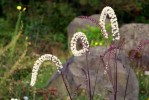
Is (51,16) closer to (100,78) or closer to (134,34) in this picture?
(134,34)

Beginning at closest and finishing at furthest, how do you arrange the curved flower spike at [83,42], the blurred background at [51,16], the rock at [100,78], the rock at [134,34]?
the curved flower spike at [83,42]
the rock at [100,78]
the rock at [134,34]
the blurred background at [51,16]

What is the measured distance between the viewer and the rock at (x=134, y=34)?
10562 mm

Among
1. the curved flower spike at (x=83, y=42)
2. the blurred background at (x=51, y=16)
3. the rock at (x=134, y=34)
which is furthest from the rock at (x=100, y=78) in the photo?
the blurred background at (x=51, y=16)

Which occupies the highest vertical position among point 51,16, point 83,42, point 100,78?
point 51,16

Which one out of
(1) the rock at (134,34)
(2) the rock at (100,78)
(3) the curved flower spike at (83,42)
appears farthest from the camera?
(1) the rock at (134,34)

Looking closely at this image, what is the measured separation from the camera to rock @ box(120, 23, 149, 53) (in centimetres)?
1056

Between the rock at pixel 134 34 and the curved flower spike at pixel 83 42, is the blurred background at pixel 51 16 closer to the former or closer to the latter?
the rock at pixel 134 34

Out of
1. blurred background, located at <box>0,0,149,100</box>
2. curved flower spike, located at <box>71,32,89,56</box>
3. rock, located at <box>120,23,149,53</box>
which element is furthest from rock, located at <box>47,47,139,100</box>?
blurred background, located at <box>0,0,149,100</box>

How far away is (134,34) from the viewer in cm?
1091

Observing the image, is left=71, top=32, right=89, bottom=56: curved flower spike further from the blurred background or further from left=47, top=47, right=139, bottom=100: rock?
the blurred background

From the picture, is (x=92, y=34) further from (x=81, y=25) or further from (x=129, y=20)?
(x=129, y=20)

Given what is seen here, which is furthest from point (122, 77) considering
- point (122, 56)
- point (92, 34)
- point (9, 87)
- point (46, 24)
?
point (46, 24)

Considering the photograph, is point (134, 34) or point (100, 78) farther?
point (134, 34)

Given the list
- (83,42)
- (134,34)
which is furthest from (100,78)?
(134,34)
